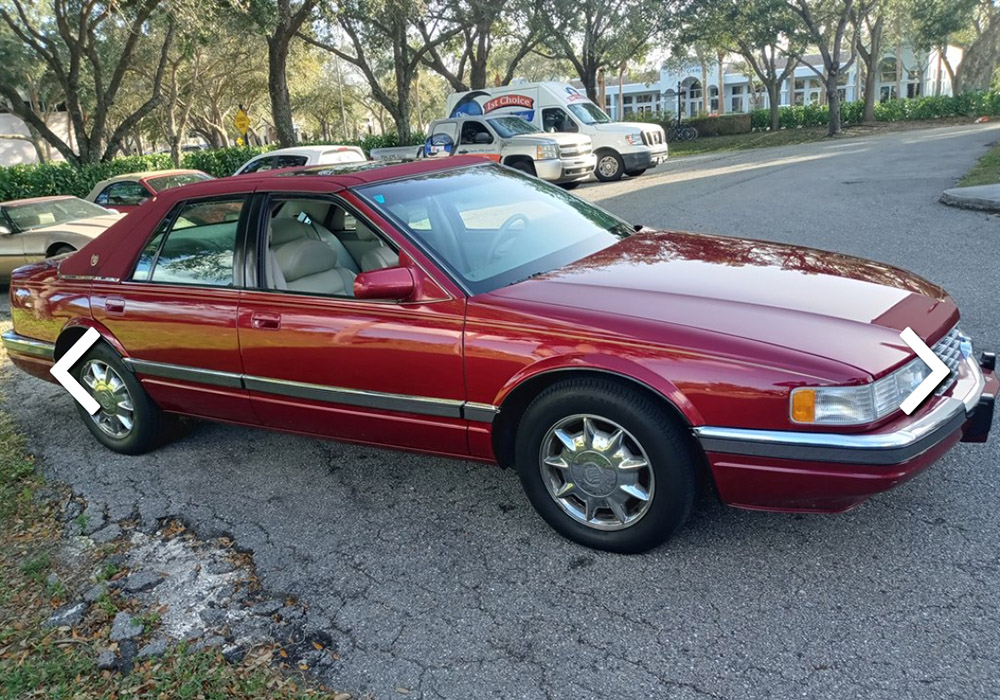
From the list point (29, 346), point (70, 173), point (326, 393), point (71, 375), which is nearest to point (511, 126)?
point (70, 173)

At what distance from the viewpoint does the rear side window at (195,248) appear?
4.08 metres

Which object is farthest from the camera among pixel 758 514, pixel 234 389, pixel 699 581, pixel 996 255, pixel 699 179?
pixel 699 179

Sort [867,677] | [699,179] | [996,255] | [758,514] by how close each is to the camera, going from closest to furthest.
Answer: [867,677]
[758,514]
[996,255]
[699,179]

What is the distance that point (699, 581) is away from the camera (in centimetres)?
296

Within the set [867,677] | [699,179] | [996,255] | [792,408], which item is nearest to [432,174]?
[792,408]

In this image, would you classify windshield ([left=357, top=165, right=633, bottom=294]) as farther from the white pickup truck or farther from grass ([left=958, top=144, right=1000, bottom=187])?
the white pickup truck

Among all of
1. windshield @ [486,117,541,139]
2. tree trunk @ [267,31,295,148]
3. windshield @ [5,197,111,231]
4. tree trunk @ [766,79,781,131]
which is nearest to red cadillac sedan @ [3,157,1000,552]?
windshield @ [5,197,111,231]

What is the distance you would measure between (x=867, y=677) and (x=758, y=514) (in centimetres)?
104

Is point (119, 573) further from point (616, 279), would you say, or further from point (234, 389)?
point (616, 279)

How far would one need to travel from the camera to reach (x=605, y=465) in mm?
3057

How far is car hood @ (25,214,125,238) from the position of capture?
10.5 meters

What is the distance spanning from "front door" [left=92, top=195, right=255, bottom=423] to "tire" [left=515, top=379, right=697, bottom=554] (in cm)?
174

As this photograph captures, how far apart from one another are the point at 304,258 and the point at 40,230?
8.52 meters

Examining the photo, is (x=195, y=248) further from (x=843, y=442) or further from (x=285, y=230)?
(x=843, y=442)
